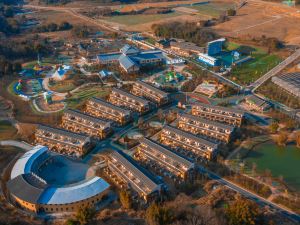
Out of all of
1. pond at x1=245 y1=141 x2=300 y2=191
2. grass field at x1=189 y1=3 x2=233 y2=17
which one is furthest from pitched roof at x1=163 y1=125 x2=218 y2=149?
grass field at x1=189 y1=3 x2=233 y2=17

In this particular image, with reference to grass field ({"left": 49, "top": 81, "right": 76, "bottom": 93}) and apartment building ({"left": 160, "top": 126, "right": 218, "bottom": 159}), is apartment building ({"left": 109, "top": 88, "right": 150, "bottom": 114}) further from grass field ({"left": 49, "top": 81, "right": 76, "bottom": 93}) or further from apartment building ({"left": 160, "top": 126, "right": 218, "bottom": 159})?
grass field ({"left": 49, "top": 81, "right": 76, "bottom": 93})

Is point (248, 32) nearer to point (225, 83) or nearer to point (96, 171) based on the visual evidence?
point (225, 83)

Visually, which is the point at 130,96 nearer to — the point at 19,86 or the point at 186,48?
the point at 19,86

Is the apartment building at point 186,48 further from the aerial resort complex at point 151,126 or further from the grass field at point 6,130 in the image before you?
the grass field at point 6,130

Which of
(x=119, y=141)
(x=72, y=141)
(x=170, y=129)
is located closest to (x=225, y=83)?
(x=170, y=129)

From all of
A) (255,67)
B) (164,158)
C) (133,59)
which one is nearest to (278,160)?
(164,158)
